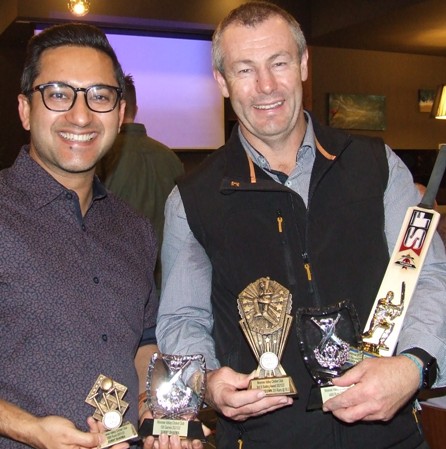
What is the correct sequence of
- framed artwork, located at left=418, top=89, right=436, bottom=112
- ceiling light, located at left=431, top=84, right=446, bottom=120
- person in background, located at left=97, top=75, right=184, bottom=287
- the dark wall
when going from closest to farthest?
person in background, located at left=97, top=75, right=184, bottom=287 < the dark wall < ceiling light, located at left=431, top=84, right=446, bottom=120 < framed artwork, located at left=418, top=89, right=436, bottom=112

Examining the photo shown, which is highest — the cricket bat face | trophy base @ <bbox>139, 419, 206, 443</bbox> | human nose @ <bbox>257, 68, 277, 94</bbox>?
human nose @ <bbox>257, 68, 277, 94</bbox>

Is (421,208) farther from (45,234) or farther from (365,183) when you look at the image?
(45,234)

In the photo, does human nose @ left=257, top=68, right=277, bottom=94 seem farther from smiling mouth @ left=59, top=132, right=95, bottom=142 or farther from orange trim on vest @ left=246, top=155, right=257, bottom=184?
smiling mouth @ left=59, top=132, right=95, bottom=142

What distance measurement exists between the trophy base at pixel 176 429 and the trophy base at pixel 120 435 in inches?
2.8

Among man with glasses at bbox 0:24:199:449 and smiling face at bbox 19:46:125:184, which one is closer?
man with glasses at bbox 0:24:199:449

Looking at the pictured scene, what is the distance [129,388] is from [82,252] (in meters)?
0.39

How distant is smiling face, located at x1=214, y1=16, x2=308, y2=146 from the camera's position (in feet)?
6.44

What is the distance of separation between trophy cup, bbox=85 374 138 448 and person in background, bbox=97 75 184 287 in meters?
2.03

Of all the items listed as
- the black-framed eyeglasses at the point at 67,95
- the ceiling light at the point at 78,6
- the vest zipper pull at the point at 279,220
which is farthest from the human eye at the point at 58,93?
the ceiling light at the point at 78,6

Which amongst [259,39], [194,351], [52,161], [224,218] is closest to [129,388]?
[194,351]

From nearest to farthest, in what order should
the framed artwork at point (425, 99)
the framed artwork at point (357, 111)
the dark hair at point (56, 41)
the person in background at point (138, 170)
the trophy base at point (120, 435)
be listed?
the trophy base at point (120, 435) → the dark hair at point (56, 41) → the person in background at point (138, 170) → the framed artwork at point (357, 111) → the framed artwork at point (425, 99)

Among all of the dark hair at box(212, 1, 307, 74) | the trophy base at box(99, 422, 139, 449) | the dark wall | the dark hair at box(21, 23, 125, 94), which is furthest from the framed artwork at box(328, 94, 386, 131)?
the trophy base at box(99, 422, 139, 449)

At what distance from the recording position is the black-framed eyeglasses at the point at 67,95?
186 centimetres

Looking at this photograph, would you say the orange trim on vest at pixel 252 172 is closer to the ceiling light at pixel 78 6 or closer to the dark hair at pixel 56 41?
the dark hair at pixel 56 41
